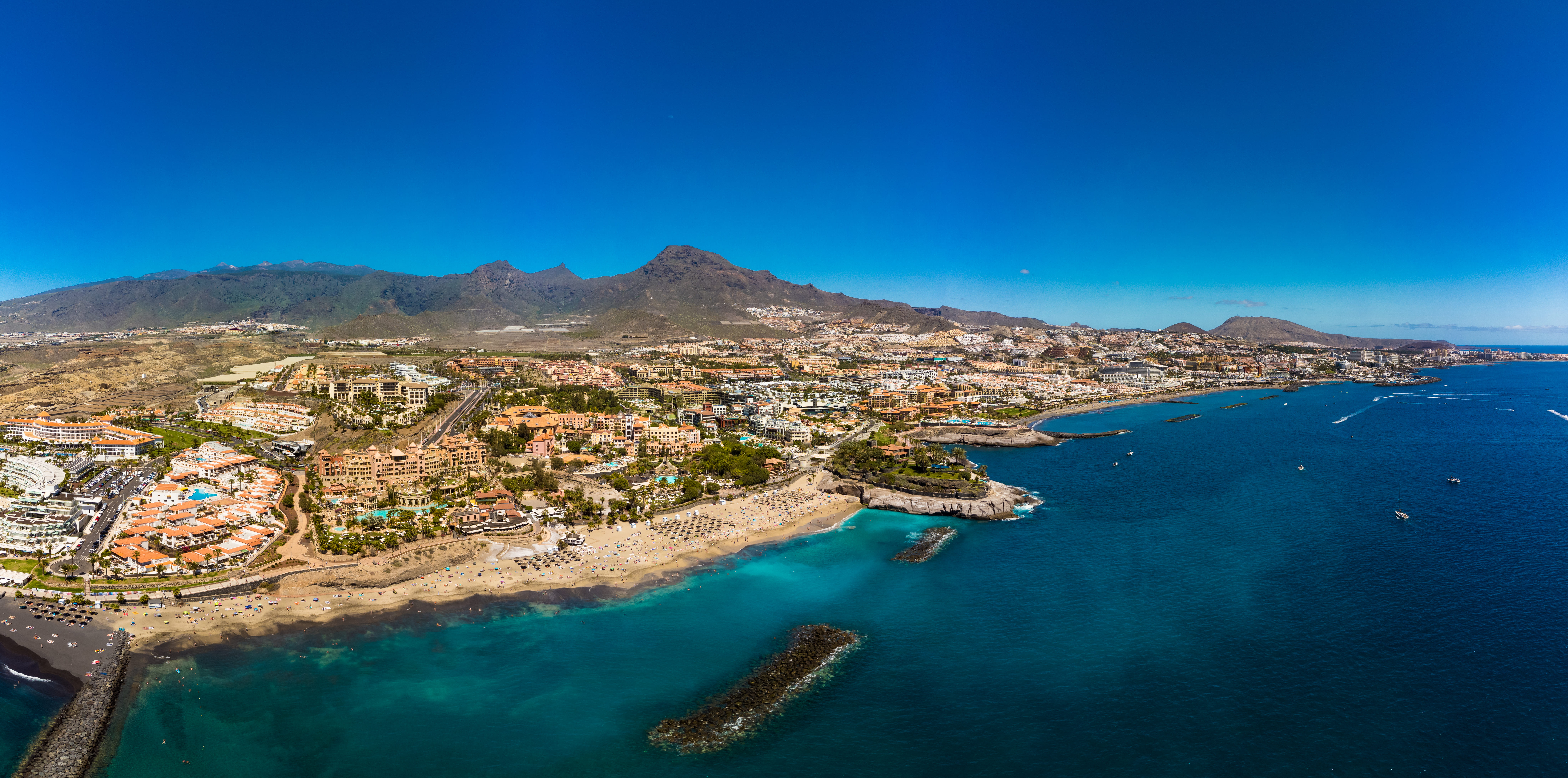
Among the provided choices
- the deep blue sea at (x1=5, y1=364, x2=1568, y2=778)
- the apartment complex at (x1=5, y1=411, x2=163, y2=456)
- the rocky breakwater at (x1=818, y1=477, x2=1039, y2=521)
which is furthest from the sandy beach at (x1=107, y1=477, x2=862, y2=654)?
the apartment complex at (x1=5, y1=411, x2=163, y2=456)

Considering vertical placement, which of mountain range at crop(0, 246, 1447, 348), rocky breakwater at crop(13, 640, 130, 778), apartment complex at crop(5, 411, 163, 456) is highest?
mountain range at crop(0, 246, 1447, 348)

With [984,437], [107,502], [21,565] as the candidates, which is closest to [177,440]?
[107,502]

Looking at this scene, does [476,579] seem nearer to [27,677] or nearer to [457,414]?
[27,677]

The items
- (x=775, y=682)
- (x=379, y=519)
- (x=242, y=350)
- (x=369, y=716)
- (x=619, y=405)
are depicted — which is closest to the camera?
(x=369, y=716)

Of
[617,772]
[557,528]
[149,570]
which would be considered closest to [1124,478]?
[557,528]

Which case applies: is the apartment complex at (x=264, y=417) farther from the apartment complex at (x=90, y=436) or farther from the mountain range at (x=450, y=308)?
the mountain range at (x=450, y=308)

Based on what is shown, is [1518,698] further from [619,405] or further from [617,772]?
[619,405]

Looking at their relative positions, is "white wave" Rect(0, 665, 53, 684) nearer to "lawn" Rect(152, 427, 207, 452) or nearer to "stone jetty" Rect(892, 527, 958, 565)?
"stone jetty" Rect(892, 527, 958, 565)
